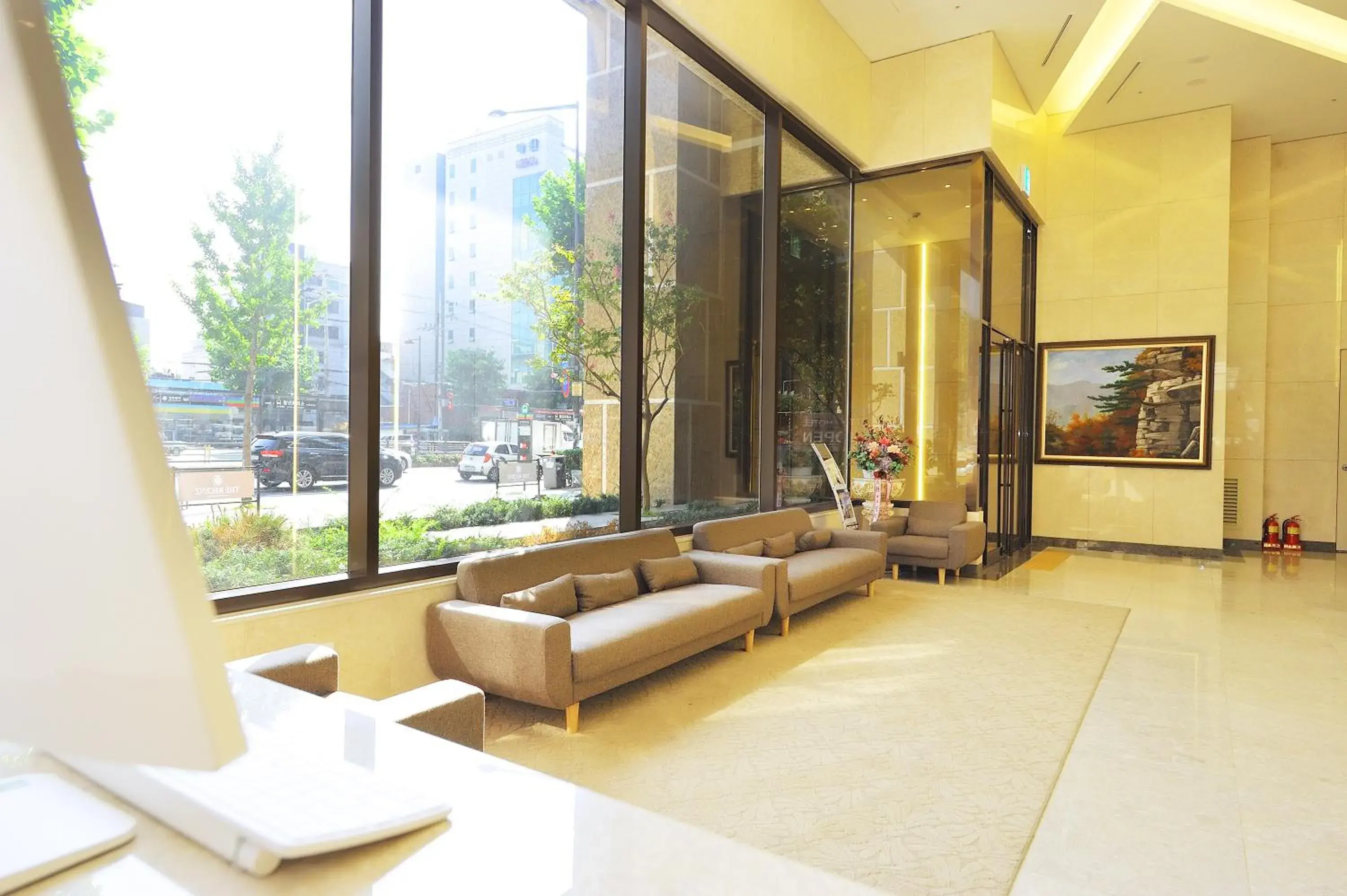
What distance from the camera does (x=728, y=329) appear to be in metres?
7.09

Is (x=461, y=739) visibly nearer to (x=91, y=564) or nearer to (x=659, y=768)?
(x=659, y=768)

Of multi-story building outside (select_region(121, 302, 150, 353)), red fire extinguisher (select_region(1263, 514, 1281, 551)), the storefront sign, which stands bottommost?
red fire extinguisher (select_region(1263, 514, 1281, 551))

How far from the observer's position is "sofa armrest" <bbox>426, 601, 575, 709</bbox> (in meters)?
3.58

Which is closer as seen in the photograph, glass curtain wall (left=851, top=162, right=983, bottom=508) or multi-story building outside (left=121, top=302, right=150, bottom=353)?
multi-story building outside (left=121, top=302, right=150, bottom=353)

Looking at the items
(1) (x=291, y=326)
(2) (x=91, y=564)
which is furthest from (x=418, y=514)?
(2) (x=91, y=564)

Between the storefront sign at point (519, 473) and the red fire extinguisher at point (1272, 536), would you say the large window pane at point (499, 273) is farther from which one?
the red fire extinguisher at point (1272, 536)

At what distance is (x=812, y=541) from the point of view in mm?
7137

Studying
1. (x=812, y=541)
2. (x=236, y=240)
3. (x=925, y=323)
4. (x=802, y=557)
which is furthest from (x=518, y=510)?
(x=925, y=323)

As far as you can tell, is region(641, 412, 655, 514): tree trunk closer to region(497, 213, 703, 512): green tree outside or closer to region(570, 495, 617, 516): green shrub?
region(497, 213, 703, 512): green tree outside

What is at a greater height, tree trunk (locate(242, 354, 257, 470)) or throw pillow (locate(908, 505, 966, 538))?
tree trunk (locate(242, 354, 257, 470))

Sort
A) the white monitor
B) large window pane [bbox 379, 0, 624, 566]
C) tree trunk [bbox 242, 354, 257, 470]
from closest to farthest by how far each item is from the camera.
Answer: the white monitor
tree trunk [bbox 242, 354, 257, 470]
large window pane [bbox 379, 0, 624, 566]

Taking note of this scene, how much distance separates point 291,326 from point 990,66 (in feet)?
24.6

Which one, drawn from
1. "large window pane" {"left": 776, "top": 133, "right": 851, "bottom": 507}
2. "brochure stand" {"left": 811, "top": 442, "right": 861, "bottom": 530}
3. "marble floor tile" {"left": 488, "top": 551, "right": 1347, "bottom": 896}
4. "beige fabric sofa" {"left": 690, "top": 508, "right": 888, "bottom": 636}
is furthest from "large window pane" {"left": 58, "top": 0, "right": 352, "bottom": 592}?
"brochure stand" {"left": 811, "top": 442, "right": 861, "bottom": 530}

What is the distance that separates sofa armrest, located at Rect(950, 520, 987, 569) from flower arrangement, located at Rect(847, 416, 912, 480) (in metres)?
0.82
